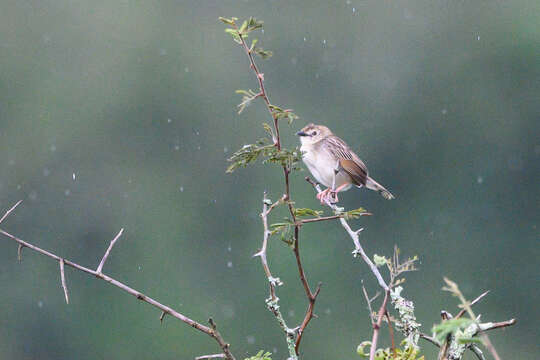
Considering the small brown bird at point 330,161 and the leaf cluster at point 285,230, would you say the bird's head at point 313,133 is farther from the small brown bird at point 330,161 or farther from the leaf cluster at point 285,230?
the leaf cluster at point 285,230

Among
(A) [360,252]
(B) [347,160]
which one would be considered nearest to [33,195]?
(B) [347,160]

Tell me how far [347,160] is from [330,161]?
6.1 inches

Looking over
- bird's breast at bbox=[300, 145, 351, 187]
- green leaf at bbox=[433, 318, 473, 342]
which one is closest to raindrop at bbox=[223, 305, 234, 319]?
bird's breast at bbox=[300, 145, 351, 187]

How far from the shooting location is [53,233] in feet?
52.1

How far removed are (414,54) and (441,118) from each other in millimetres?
1443

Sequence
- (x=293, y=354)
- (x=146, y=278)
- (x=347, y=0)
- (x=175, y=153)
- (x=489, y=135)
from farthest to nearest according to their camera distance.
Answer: (x=347, y=0) → (x=489, y=135) → (x=175, y=153) → (x=146, y=278) → (x=293, y=354)

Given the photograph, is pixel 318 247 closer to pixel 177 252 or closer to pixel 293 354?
pixel 177 252

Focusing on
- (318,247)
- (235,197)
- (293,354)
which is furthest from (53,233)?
(293,354)

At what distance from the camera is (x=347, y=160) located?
3588 millimetres

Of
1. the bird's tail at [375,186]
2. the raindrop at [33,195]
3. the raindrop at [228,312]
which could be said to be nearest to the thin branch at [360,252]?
the bird's tail at [375,186]

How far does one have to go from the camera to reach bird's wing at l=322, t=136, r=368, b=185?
3475 mm

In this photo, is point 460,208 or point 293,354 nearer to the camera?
point 293,354

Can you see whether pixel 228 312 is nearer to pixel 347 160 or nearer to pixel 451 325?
pixel 347 160

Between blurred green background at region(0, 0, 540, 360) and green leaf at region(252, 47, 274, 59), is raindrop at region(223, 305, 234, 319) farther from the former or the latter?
green leaf at region(252, 47, 274, 59)
